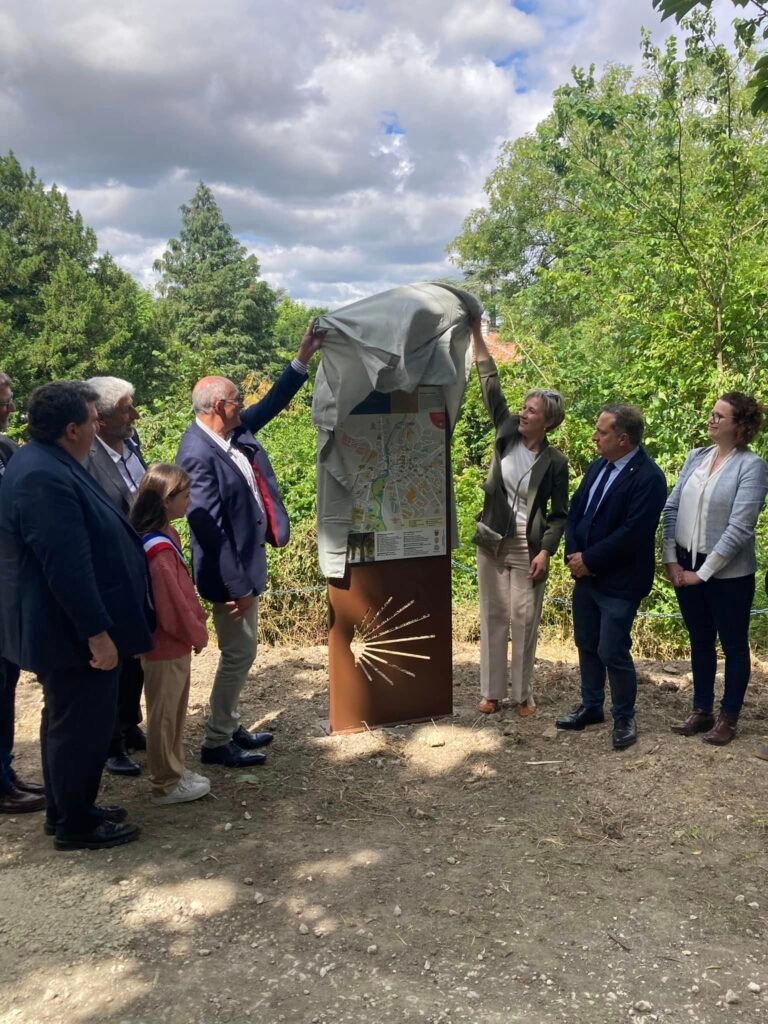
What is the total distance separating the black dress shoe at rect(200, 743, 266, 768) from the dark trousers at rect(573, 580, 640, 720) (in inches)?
72.4

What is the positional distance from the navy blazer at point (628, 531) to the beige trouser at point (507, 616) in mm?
465

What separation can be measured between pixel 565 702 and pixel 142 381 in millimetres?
32226

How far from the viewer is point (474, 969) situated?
9.07 ft

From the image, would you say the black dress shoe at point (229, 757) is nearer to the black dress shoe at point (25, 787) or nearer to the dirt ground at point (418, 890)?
the dirt ground at point (418, 890)

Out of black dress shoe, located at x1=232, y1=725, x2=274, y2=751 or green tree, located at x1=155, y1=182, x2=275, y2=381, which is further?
green tree, located at x1=155, y1=182, x2=275, y2=381

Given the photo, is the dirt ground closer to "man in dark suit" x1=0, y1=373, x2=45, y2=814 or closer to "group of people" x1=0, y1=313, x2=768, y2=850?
"man in dark suit" x1=0, y1=373, x2=45, y2=814

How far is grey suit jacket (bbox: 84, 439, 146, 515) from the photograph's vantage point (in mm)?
3943

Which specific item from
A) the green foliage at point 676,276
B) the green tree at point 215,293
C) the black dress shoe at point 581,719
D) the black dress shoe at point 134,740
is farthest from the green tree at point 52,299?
the black dress shoe at point 581,719

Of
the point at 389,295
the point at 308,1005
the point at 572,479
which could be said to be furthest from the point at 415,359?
the point at 572,479

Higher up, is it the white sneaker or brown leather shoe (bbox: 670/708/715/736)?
brown leather shoe (bbox: 670/708/715/736)

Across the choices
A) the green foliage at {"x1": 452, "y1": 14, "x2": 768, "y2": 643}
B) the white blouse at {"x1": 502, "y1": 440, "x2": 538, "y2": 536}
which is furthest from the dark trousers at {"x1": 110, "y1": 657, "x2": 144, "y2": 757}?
the green foliage at {"x1": 452, "y1": 14, "x2": 768, "y2": 643}

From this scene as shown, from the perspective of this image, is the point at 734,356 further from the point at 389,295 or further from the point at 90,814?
the point at 90,814

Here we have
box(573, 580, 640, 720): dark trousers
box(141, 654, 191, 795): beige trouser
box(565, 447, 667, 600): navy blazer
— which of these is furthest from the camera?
box(573, 580, 640, 720): dark trousers

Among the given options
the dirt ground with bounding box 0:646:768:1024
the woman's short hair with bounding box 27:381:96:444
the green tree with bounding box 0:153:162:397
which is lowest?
the dirt ground with bounding box 0:646:768:1024
